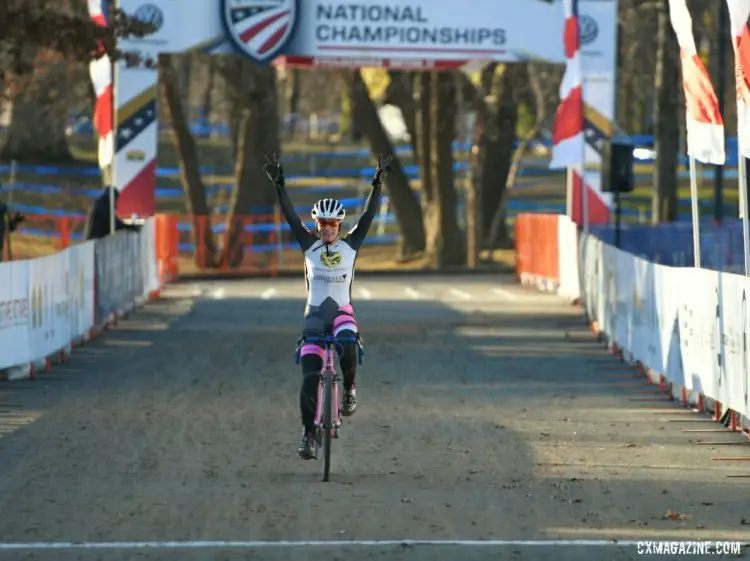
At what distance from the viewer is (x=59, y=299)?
2289cm

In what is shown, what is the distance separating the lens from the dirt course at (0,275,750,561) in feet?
35.5

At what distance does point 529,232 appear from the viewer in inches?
1588

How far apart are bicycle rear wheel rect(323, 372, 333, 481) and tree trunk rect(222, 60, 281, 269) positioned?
3461 cm

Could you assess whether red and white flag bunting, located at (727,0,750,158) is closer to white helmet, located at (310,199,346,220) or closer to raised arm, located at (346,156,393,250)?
raised arm, located at (346,156,393,250)

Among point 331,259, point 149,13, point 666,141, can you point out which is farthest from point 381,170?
point 666,141

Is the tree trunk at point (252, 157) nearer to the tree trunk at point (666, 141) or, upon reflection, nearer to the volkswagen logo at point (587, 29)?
the tree trunk at point (666, 141)

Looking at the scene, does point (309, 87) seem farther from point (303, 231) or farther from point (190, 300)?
point (303, 231)

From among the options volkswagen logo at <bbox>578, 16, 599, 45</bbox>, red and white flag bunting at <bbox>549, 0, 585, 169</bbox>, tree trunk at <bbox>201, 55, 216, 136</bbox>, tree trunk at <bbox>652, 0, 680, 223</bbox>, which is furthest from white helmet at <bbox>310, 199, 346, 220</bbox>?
tree trunk at <bbox>652, 0, 680, 223</bbox>

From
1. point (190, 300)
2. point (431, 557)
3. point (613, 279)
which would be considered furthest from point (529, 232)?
point (431, 557)

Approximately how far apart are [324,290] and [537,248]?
85.3ft

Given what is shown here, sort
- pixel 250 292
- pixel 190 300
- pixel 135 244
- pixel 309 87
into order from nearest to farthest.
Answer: pixel 135 244 < pixel 190 300 < pixel 250 292 < pixel 309 87

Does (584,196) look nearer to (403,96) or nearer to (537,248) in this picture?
(537,248)

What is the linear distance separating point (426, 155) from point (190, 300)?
688 inches

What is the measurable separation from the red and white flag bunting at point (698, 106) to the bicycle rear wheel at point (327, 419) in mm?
5423
